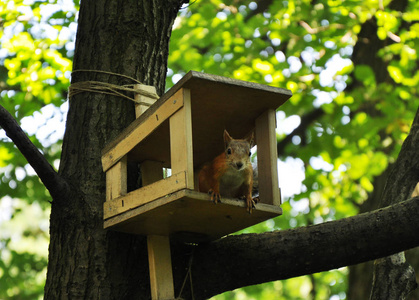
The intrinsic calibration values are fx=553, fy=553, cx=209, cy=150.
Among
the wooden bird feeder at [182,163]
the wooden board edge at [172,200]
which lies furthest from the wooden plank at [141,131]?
the wooden board edge at [172,200]

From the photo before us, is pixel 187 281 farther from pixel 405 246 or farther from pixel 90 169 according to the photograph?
pixel 405 246

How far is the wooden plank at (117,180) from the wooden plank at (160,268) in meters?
0.23

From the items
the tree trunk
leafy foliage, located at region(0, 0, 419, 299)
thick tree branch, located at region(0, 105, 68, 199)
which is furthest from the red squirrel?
leafy foliage, located at region(0, 0, 419, 299)

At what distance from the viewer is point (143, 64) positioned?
9.00ft

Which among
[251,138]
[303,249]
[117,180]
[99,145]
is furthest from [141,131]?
[303,249]

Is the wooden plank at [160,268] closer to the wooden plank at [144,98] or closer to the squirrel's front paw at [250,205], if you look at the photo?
the squirrel's front paw at [250,205]

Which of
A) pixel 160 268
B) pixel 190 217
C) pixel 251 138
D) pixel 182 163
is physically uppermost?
pixel 251 138

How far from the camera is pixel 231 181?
2275 mm

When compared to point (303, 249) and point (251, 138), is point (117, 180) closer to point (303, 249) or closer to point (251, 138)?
point (251, 138)

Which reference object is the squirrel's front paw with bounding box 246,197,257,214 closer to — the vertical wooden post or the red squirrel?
the red squirrel

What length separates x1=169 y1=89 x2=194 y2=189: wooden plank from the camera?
6.36ft

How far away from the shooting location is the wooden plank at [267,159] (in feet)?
7.35

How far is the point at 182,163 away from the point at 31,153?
1.97 feet

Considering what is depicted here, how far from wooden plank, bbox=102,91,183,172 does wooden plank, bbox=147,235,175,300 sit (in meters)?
0.36
